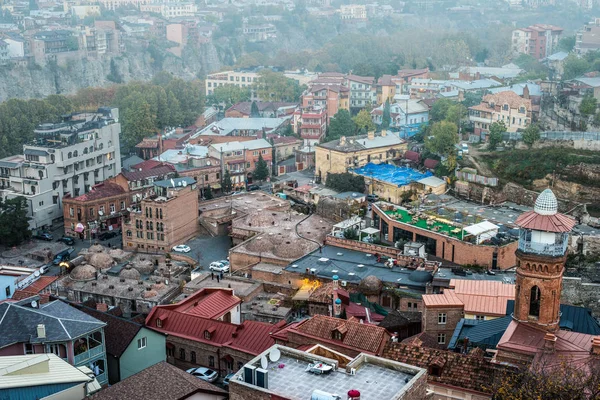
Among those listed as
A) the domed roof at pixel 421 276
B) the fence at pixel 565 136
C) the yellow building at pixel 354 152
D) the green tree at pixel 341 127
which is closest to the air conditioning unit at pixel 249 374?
the domed roof at pixel 421 276

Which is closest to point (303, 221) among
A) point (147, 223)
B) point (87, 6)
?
point (147, 223)

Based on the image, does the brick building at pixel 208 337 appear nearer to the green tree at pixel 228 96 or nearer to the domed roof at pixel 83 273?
the domed roof at pixel 83 273

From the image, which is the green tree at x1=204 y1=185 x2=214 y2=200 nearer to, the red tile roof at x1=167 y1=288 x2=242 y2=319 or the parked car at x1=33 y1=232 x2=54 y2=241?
the parked car at x1=33 y1=232 x2=54 y2=241

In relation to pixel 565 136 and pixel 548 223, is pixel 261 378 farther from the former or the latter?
pixel 565 136

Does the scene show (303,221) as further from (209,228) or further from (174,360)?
(174,360)

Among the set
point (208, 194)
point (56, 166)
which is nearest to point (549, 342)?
point (208, 194)

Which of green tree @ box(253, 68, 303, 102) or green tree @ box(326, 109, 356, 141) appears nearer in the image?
green tree @ box(326, 109, 356, 141)

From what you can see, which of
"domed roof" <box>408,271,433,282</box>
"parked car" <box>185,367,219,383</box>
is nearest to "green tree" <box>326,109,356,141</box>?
"domed roof" <box>408,271,433,282</box>
